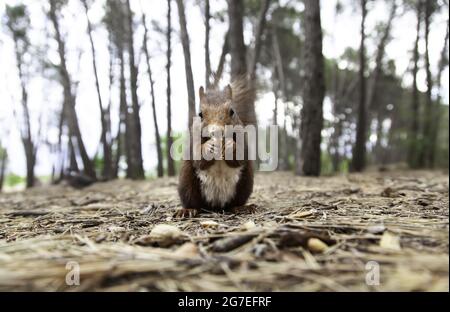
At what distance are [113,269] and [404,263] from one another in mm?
1183

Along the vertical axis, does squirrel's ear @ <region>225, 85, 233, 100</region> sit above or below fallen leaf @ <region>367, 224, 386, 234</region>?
above

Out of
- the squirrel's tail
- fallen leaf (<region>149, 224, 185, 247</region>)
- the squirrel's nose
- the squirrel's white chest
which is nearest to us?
fallen leaf (<region>149, 224, 185, 247</region>)

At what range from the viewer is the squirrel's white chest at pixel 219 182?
3.30 m

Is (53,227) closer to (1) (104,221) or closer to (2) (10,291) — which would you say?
(1) (104,221)

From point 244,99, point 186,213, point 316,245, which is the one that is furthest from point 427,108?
point 316,245

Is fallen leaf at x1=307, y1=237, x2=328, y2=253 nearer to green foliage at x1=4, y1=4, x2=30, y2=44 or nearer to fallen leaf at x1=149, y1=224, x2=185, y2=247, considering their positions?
fallen leaf at x1=149, y1=224, x2=185, y2=247

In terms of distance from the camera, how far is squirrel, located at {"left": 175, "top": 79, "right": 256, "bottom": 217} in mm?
3225

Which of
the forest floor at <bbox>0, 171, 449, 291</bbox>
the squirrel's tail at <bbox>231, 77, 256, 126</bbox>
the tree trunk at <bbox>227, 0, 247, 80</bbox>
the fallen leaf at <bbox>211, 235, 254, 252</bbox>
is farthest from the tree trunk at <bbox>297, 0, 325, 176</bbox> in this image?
the fallen leaf at <bbox>211, 235, 254, 252</bbox>

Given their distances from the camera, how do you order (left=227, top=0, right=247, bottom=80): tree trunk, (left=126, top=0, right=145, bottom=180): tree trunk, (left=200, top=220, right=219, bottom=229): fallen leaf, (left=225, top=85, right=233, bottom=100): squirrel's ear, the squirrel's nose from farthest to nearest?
1. (left=126, top=0, right=145, bottom=180): tree trunk
2. (left=227, top=0, right=247, bottom=80): tree trunk
3. (left=225, top=85, right=233, bottom=100): squirrel's ear
4. the squirrel's nose
5. (left=200, top=220, right=219, bottom=229): fallen leaf

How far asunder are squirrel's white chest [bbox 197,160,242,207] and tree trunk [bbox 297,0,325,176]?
5.19m

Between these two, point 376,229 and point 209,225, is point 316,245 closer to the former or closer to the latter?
point 376,229

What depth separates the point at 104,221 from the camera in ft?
10.3

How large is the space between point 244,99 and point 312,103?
4.87 metres
